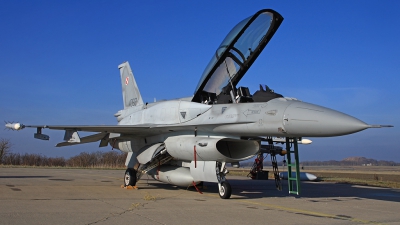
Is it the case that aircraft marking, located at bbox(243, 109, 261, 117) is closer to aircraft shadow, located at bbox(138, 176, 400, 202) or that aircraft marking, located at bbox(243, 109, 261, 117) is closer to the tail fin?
aircraft shadow, located at bbox(138, 176, 400, 202)

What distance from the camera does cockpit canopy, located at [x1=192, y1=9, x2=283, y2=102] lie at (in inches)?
404

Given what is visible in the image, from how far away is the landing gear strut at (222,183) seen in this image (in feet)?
32.9

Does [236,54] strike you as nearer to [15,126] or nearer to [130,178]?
[130,178]

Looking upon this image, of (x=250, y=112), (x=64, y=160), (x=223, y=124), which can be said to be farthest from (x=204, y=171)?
(x=64, y=160)

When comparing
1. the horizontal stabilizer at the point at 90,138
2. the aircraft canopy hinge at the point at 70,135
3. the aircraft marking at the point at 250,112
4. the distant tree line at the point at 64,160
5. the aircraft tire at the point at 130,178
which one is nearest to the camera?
the aircraft marking at the point at 250,112

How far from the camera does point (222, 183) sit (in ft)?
33.5

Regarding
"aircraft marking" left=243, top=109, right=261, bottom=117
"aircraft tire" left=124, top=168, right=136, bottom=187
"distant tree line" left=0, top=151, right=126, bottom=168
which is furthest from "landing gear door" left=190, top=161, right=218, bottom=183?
"distant tree line" left=0, top=151, right=126, bottom=168

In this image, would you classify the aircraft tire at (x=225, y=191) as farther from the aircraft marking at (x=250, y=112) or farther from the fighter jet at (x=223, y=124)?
the aircraft marking at (x=250, y=112)

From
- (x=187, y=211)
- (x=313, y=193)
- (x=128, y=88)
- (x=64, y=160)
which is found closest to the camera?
(x=187, y=211)

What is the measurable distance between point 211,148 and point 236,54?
274 cm

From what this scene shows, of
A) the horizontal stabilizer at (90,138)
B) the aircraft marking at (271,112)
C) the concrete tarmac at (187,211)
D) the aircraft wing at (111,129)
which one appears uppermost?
the aircraft marking at (271,112)

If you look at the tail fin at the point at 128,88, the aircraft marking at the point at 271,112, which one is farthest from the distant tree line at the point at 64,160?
the aircraft marking at the point at 271,112

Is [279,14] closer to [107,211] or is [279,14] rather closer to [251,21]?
[251,21]

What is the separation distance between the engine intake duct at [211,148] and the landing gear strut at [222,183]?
29cm
